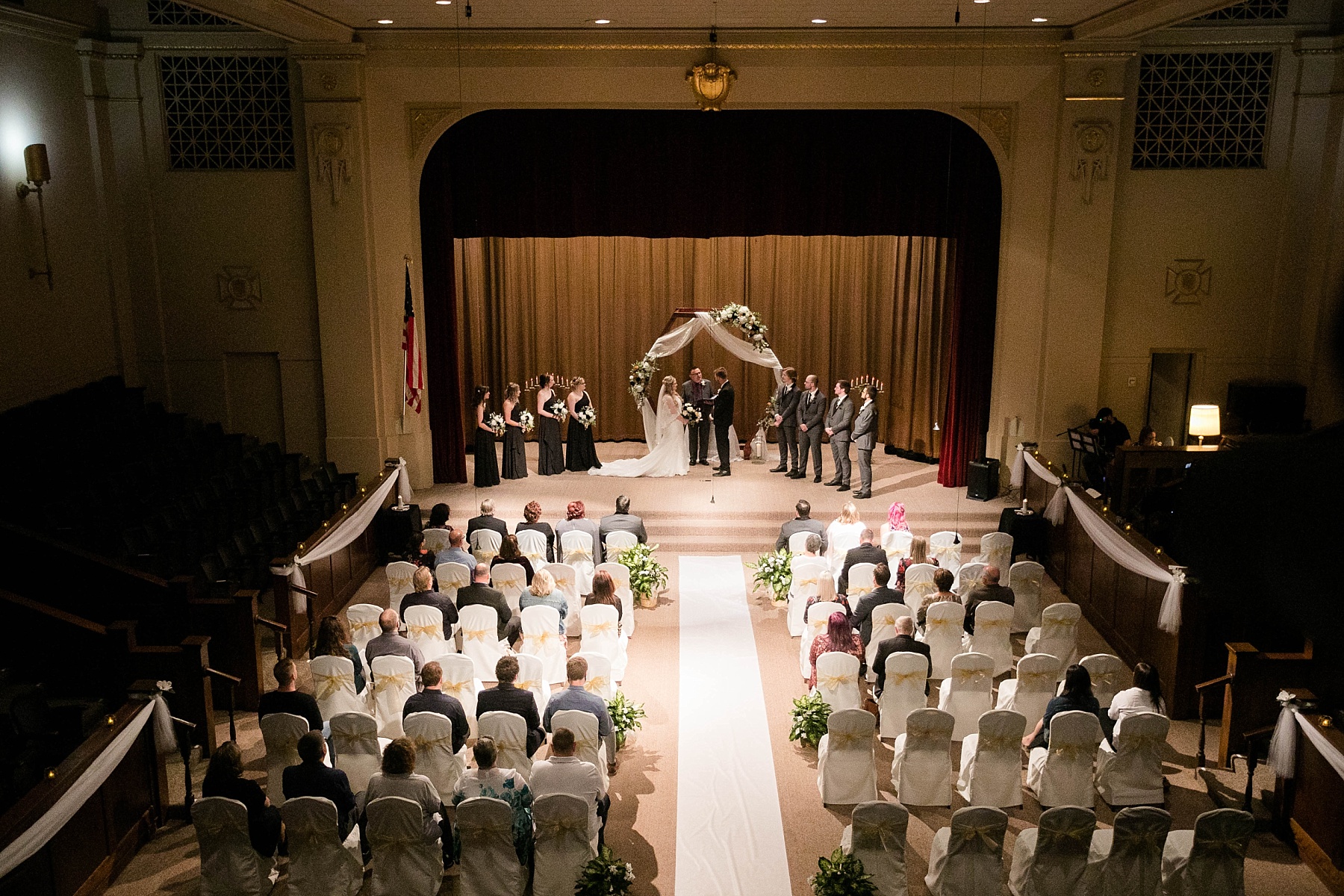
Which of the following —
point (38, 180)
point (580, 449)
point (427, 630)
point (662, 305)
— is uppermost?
point (38, 180)

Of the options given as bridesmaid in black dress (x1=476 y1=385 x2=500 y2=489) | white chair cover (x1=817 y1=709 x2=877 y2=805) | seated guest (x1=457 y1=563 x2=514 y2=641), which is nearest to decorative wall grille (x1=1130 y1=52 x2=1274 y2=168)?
bridesmaid in black dress (x1=476 y1=385 x2=500 y2=489)

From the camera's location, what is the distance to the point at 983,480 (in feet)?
46.3

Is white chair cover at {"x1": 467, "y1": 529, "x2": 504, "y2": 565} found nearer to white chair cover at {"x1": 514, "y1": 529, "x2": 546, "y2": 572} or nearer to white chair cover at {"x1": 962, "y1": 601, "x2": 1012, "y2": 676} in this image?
white chair cover at {"x1": 514, "y1": 529, "x2": 546, "y2": 572}

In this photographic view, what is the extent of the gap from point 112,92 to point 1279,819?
566 inches

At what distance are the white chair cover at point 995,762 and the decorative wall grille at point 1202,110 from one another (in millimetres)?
9412

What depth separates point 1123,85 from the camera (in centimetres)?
1364

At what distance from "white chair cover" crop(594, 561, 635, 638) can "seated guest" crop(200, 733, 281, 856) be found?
3.98 meters

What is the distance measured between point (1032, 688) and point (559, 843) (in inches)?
150

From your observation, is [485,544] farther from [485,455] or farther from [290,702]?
[485,455]

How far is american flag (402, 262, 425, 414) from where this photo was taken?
13.8 metres

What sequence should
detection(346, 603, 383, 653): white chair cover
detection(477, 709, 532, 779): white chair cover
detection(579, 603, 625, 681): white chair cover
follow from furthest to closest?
detection(346, 603, 383, 653): white chair cover < detection(579, 603, 625, 681): white chair cover < detection(477, 709, 532, 779): white chair cover

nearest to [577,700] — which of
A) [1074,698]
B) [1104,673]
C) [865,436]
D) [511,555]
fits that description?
[511,555]

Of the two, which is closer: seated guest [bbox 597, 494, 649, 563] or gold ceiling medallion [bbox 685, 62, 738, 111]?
seated guest [bbox 597, 494, 649, 563]

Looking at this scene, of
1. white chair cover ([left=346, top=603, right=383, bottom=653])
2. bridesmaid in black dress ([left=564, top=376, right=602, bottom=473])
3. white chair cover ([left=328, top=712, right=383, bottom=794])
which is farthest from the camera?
bridesmaid in black dress ([left=564, top=376, right=602, bottom=473])
